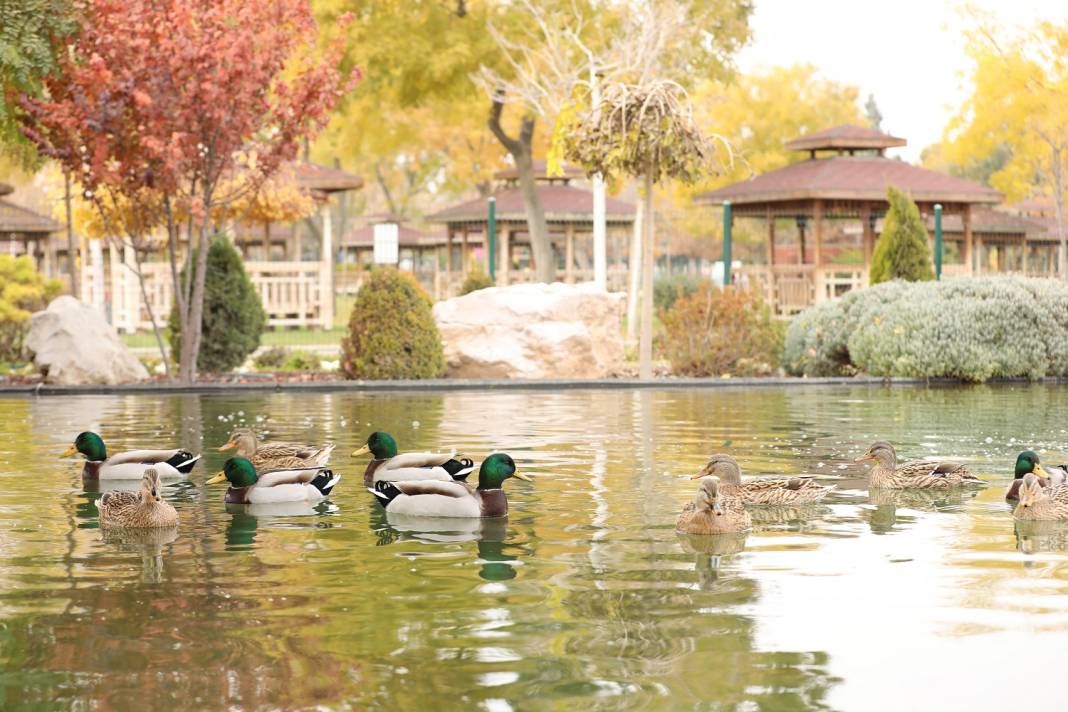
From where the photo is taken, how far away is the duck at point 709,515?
9852 millimetres

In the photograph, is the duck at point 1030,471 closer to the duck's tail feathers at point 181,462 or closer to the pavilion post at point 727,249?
the duck's tail feathers at point 181,462

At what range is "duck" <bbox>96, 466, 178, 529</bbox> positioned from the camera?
10.1m

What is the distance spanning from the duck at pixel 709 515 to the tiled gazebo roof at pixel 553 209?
3939 cm

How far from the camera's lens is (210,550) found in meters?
9.54

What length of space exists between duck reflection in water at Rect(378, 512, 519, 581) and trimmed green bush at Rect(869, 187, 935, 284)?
21.2 meters

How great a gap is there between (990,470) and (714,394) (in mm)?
9808

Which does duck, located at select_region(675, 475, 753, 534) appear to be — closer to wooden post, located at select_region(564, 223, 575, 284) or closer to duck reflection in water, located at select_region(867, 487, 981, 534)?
duck reflection in water, located at select_region(867, 487, 981, 534)

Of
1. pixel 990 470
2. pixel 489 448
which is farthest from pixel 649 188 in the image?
pixel 990 470

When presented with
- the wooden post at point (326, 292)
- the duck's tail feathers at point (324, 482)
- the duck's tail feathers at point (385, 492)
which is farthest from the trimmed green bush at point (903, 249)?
the duck's tail feathers at point (385, 492)

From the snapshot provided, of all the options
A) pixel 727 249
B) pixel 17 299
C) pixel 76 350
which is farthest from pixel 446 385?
pixel 727 249

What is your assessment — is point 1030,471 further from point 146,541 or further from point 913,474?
point 146,541

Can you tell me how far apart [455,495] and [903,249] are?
21527mm

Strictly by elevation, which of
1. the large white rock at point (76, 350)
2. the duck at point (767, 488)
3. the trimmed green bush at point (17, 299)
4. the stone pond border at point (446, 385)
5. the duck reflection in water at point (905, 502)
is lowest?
the duck reflection in water at point (905, 502)

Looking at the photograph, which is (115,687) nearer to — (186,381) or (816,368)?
(186,381)
